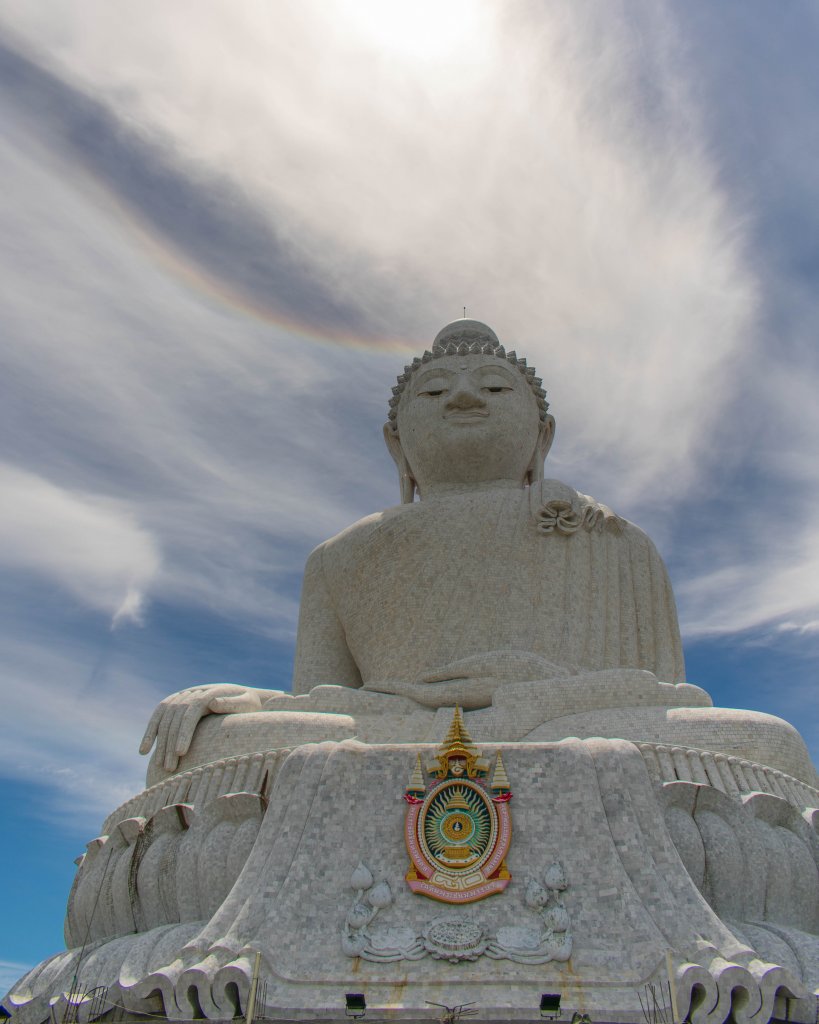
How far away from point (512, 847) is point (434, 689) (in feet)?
9.11

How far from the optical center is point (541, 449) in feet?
43.9

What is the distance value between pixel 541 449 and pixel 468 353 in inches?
67.2

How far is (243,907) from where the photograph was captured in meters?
6.59

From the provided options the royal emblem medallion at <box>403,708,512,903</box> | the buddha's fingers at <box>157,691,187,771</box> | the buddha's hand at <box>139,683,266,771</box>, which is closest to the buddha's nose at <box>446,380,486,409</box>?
the buddha's hand at <box>139,683,266,771</box>

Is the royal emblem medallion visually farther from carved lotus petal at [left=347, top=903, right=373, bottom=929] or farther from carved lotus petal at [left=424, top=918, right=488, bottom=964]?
carved lotus petal at [left=347, top=903, right=373, bottom=929]

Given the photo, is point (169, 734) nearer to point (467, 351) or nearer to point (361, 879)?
point (361, 879)

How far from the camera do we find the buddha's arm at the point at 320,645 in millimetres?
11531

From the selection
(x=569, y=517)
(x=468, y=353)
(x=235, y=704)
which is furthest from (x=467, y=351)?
(x=235, y=704)

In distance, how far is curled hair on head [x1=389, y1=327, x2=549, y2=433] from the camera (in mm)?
12852

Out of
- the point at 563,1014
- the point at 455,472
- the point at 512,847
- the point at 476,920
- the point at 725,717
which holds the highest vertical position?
the point at 455,472

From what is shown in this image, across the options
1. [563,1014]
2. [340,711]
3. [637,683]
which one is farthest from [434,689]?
[563,1014]

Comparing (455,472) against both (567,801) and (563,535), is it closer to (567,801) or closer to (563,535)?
(563,535)

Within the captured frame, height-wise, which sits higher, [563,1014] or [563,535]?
[563,535]

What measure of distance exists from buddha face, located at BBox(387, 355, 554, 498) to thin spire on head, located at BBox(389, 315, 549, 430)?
160mm
